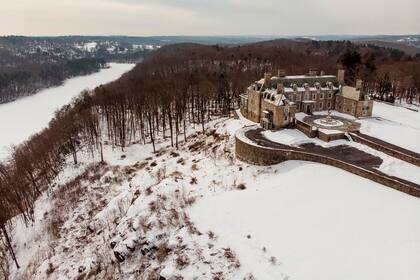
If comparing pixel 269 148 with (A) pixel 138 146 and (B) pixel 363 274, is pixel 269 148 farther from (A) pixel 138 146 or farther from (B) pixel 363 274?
(A) pixel 138 146

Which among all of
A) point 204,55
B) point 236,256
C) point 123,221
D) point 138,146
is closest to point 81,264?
point 123,221

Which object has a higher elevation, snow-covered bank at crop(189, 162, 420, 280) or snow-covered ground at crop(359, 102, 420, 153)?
snow-covered ground at crop(359, 102, 420, 153)

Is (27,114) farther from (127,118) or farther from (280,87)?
(280,87)

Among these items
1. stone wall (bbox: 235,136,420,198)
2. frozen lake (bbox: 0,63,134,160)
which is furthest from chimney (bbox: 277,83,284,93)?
frozen lake (bbox: 0,63,134,160)

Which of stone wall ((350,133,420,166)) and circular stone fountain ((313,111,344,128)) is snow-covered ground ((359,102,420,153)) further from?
circular stone fountain ((313,111,344,128))

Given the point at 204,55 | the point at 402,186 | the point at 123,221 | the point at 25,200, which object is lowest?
the point at 25,200

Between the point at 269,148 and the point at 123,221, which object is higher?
the point at 269,148
